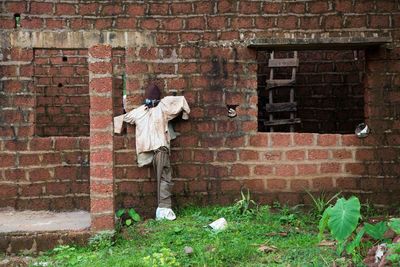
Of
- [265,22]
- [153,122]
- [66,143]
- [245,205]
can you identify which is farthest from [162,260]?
[265,22]

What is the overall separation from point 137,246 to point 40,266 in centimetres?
102

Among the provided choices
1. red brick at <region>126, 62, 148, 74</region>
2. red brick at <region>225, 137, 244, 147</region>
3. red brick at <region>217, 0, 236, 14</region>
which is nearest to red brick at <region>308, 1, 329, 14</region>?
red brick at <region>217, 0, 236, 14</region>

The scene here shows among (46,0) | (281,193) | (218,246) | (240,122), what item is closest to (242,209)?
Answer: (281,193)

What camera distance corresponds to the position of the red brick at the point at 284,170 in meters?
7.09

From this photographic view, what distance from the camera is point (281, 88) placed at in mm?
8961

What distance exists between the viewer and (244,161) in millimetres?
7113

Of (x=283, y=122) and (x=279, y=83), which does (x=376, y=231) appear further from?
(x=279, y=83)

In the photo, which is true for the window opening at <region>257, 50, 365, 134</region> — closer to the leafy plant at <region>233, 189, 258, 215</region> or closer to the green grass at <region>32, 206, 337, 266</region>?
the leafy plant at <region>233, 189, 258, 215</region>

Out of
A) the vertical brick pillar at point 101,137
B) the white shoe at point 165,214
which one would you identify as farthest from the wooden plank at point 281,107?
the vertical brick pillar at point 101,137

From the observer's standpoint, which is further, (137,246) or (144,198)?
(144,198)

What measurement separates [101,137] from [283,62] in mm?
3821

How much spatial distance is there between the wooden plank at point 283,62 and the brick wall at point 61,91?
9.49 feet

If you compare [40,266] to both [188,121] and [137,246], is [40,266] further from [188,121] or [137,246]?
[188,121]

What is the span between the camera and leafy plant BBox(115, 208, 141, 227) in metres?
6.77
